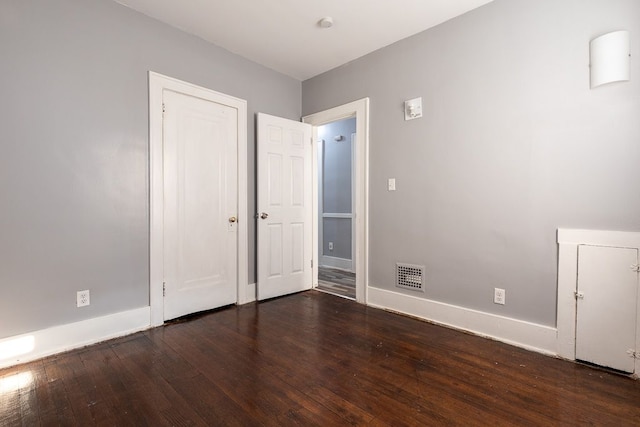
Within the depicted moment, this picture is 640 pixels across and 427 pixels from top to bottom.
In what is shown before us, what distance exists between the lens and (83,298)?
7.72 feet

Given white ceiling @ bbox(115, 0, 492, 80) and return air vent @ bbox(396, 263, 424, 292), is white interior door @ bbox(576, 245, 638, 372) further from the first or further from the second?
white ceiling @ bbox(115, 0, 492, 80)

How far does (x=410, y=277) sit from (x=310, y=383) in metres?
1.54

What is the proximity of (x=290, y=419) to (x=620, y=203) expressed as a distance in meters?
2.34

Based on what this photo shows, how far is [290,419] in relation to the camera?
1.51 meters

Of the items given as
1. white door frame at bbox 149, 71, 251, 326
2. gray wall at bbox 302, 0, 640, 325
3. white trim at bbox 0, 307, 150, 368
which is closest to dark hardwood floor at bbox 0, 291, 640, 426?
white trim at bbox 0, 307, 150, 368

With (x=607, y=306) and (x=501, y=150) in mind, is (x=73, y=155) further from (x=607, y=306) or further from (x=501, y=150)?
(x=607, y=306)

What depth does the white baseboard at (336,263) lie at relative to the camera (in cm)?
515

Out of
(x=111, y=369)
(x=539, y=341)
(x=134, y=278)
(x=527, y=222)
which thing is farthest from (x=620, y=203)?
(x=134, y=278)

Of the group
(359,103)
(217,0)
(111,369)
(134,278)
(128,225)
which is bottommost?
(111,369)

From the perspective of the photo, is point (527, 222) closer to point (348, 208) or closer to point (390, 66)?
point (390, 66)

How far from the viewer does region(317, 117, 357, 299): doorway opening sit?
5.10 metres

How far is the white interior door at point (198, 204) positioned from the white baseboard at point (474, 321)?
160 centimetres

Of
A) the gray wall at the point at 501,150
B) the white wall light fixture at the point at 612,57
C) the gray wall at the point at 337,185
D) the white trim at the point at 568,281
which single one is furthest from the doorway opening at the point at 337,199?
the white wall light fixture at the point at 612,57

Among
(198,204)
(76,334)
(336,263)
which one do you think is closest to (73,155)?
(198,204)
